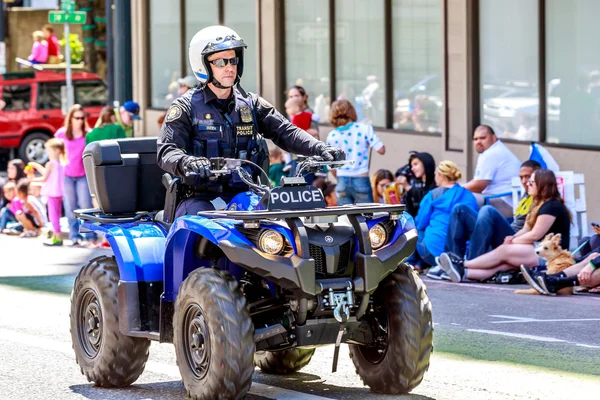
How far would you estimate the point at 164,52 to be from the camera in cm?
2664

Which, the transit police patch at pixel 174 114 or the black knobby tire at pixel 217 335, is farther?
the transit police patch at pixel 174 114

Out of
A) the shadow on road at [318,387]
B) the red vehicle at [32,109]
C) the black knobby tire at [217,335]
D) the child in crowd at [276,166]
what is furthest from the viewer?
the red vehicle at [32,109]

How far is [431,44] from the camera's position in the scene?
759 inches

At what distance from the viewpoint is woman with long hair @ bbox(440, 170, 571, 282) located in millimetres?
13266

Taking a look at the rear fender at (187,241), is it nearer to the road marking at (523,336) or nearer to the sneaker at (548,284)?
the road marking at (523,336)

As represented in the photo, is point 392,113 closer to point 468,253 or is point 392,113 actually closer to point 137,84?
point 468,253

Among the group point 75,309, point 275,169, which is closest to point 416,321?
point 75,309

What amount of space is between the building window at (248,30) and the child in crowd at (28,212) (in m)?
5.08

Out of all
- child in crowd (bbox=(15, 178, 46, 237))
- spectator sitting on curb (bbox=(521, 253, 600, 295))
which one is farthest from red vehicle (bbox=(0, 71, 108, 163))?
spectator sitting on curb (bbox=(521, 253, 600, 295))

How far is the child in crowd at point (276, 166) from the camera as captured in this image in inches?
673

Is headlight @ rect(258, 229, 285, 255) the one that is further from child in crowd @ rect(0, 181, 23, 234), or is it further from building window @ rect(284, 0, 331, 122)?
building window @ rect(284, 0, 331, 122)

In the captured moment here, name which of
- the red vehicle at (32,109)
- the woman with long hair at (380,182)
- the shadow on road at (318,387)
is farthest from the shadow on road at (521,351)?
the red vehicle at (32,109)

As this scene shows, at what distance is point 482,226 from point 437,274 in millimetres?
679

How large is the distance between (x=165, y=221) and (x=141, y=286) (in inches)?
17.4
